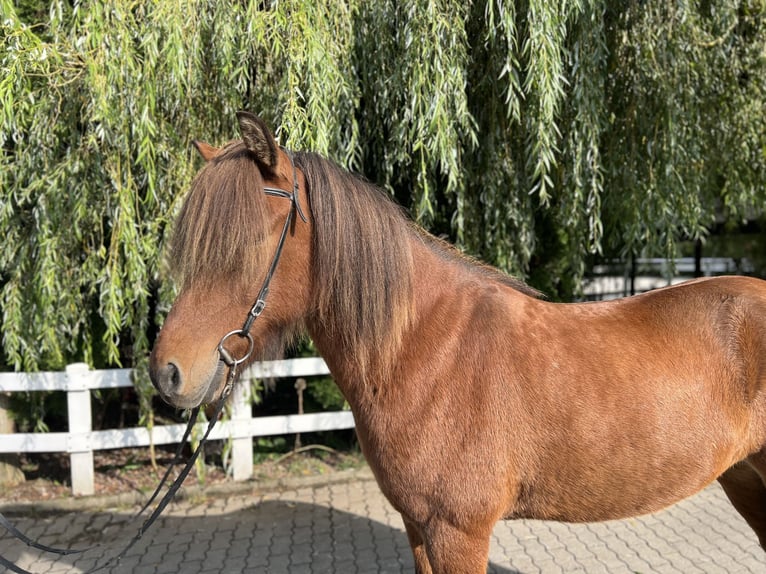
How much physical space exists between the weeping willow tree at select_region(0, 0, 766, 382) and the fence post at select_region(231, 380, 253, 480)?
1097 millimetres

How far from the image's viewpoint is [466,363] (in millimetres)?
1862

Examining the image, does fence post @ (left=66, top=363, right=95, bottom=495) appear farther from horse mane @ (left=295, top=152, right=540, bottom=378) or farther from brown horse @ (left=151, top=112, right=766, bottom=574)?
horse mane @ (left=295, top=152, right=540, bottom=378)

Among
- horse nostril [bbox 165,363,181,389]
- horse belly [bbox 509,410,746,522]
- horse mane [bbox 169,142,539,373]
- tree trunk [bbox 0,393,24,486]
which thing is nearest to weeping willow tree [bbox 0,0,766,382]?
tree trunk [bbox 0,393,24,486]

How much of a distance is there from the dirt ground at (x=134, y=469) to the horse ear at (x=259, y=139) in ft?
11.6

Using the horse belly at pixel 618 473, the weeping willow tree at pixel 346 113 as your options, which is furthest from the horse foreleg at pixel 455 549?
the weeping willow tree at pixel 346 113

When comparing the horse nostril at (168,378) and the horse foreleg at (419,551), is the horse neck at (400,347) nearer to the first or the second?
the horse nostril at (168,378)

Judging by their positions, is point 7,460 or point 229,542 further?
point 7,460

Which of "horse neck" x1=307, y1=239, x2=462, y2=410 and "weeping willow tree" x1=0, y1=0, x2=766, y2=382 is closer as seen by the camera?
"horse neck" x1=307, y1=239, x2=462, y2=410

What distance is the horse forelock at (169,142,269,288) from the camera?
1.57 metres

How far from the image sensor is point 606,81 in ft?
12.9

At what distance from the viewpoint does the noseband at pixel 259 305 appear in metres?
1.61

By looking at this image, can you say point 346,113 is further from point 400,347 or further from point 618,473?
point 618,473

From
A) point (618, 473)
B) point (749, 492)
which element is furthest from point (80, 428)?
point (749, 492)

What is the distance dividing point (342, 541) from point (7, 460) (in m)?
2.91
